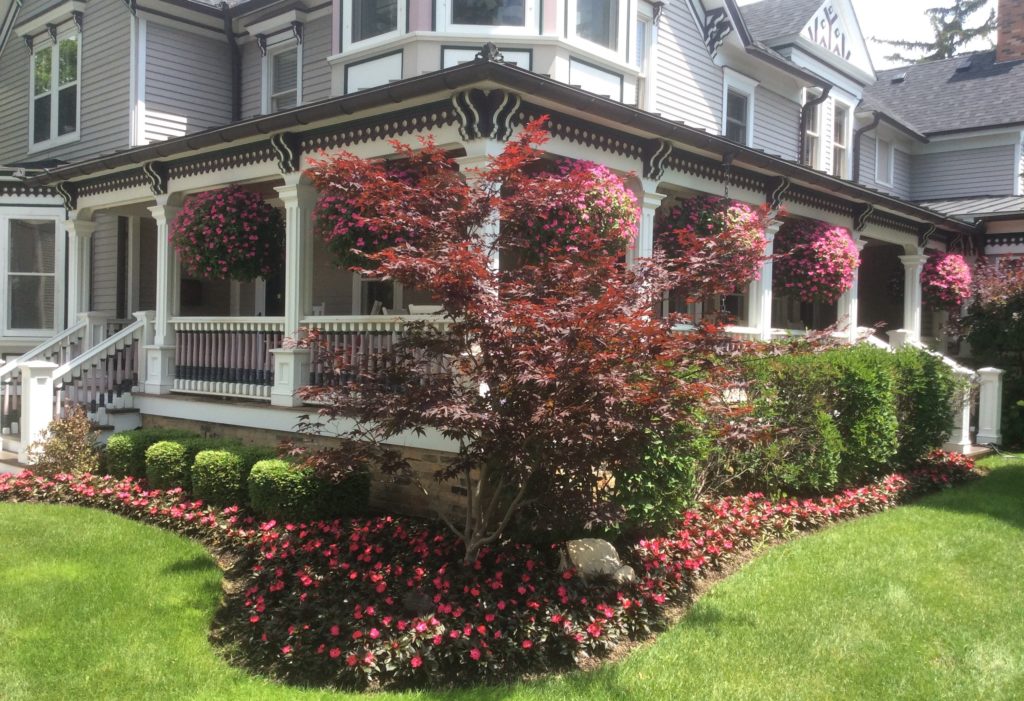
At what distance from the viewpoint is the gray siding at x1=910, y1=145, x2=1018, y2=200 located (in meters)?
20.9

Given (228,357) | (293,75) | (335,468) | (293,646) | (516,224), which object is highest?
(293,75)

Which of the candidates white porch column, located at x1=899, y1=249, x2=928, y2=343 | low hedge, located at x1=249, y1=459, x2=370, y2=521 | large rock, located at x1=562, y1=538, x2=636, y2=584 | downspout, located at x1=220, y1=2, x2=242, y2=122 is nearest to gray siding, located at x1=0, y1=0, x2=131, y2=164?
downspout, located at x1=220, y1=2, x2=242, y2=122

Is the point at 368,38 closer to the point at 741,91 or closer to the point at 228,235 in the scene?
the point at 228,235

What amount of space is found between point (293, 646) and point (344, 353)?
2.35 m

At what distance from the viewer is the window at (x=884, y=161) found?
20.6 meters

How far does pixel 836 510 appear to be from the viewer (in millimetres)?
9102

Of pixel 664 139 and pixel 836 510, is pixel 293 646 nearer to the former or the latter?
pixel 836 510

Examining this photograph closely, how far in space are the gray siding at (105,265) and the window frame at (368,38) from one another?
5604 mm

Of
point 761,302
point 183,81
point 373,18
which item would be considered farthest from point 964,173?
point 183,81

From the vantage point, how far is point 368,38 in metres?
11.4

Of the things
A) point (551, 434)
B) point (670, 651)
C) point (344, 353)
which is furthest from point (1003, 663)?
point (344, 353)

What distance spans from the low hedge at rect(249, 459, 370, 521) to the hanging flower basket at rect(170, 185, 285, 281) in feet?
10.3

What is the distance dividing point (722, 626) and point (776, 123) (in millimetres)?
12864

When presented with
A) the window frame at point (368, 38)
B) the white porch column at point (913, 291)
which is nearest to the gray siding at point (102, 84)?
the window frame at point (368, 38)
